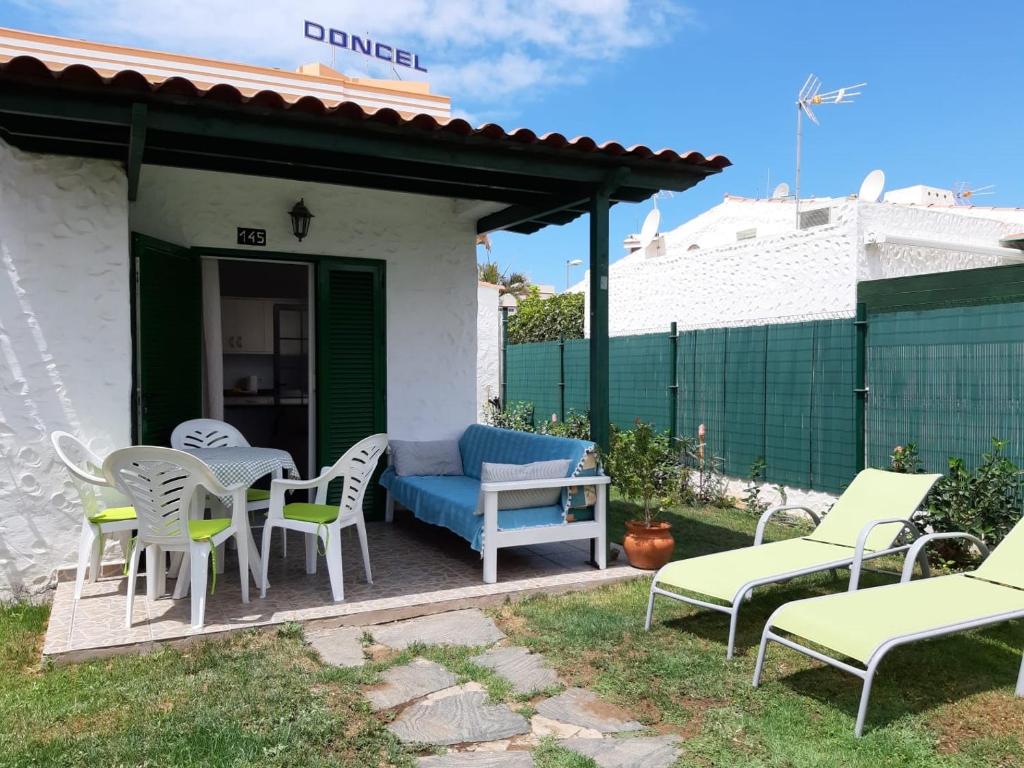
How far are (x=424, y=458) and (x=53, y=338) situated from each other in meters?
3.10

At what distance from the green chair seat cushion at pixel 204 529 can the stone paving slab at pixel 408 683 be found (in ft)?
4.27

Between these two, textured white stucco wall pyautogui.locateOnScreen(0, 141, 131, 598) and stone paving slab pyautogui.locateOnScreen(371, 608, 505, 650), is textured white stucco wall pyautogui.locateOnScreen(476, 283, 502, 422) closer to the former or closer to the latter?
textured white stucco wall pyautogui.locateOnScreen(0, 141, 131, 598)

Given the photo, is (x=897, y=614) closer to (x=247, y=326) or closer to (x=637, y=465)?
(x=637, y=465)

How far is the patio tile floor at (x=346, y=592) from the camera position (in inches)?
168

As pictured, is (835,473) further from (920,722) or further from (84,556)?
(84,556)

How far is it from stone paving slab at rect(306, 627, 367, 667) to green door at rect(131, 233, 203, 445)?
7.36 feet

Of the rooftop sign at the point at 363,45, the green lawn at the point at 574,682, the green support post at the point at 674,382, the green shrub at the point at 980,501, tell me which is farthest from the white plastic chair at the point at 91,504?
the rooftop sign at the point at 363,45

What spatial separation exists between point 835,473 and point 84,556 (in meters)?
6.31

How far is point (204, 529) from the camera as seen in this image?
14.8ft

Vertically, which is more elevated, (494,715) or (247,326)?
(247,326)

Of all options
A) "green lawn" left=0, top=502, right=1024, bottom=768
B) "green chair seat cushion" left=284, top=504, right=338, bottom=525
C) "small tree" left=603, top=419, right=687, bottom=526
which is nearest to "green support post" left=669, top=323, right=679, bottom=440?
"small tree" left=603, top=419, right=687, bottom=526

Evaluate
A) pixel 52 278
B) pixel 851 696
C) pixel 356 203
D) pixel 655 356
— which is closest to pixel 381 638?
pixel 851 696

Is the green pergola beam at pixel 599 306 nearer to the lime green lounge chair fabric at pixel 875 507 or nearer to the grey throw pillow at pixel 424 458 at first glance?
the lime green lounge chair fabric at pixel 875 507

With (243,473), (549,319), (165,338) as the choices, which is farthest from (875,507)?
(549,319)
